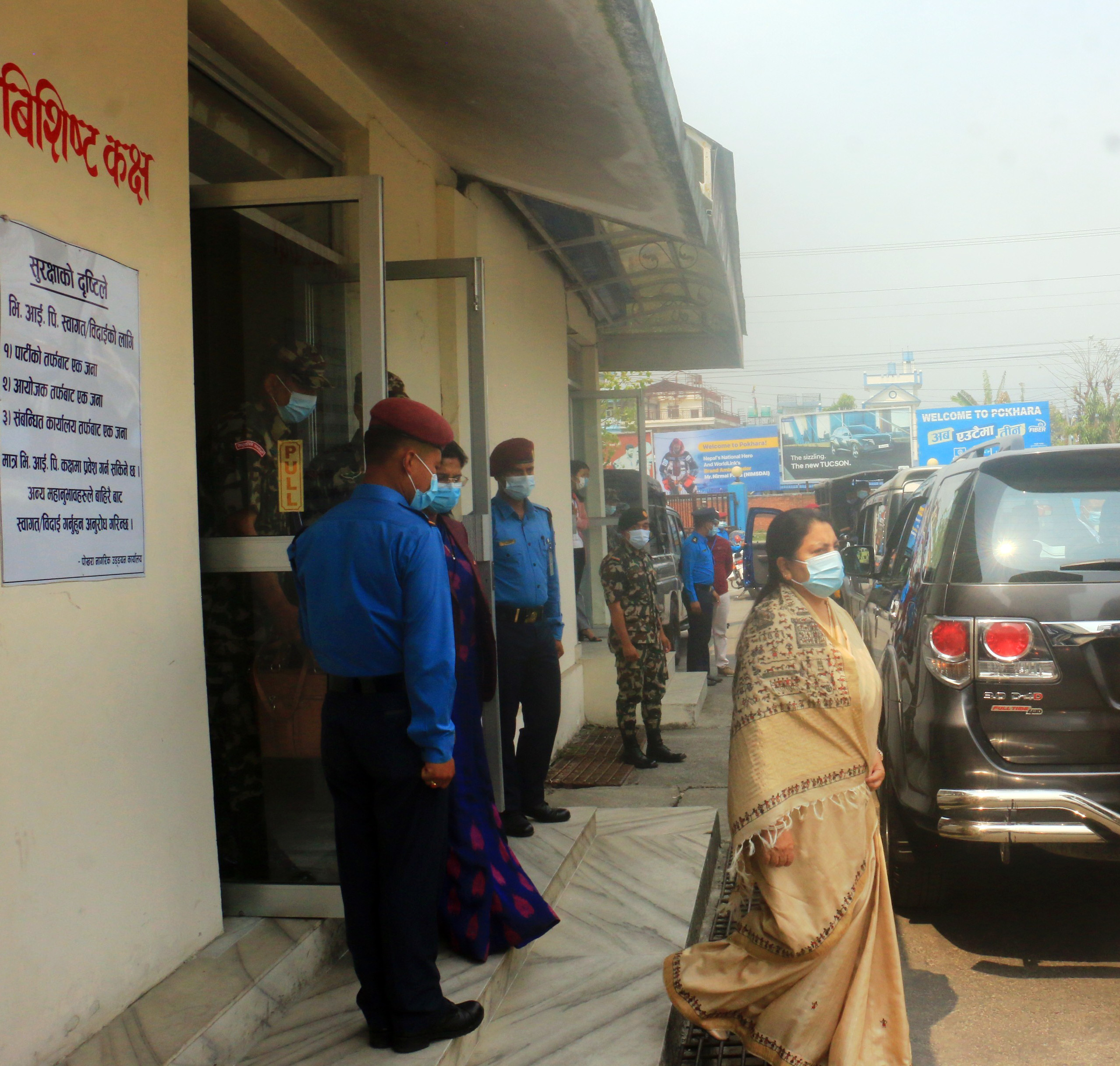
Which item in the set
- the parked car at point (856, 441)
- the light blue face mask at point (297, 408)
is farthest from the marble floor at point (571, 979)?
the parked car at point (856, 441)

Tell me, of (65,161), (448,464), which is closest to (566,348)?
Result: (448,464)

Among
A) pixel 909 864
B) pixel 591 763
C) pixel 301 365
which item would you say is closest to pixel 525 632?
pixel 301 365

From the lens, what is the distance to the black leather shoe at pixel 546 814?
5148 mm

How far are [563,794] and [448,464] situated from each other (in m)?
3.37

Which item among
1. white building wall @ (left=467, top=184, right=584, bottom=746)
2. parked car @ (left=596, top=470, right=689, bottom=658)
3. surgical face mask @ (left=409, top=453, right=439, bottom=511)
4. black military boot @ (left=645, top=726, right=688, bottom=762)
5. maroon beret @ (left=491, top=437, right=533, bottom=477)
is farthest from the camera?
parked car @ (left=596, top=470, right=689, bottom=658)

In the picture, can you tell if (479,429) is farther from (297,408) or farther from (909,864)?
(909,864)

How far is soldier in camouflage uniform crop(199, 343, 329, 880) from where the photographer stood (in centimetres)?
378

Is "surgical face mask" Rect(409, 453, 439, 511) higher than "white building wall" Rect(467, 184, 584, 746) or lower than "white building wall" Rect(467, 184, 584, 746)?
lower

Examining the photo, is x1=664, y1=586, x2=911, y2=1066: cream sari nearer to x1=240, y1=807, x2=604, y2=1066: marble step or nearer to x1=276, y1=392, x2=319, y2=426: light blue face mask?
x1=240, y1=807, x2=604, y2=1066: marble step

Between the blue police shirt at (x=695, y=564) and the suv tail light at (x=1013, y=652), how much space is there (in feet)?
23.0

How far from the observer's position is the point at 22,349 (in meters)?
2.68

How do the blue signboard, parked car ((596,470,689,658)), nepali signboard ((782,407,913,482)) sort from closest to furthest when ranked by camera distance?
parked car ((596,470,689,658)), the blue signboard, nepali signboard ((782,407,913,482))

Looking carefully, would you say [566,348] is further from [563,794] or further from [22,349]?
[22,349]

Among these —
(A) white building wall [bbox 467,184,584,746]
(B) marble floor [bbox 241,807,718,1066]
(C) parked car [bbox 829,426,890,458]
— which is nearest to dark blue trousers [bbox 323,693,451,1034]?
(B) marble floor [bbox 241,807,718,1066]
